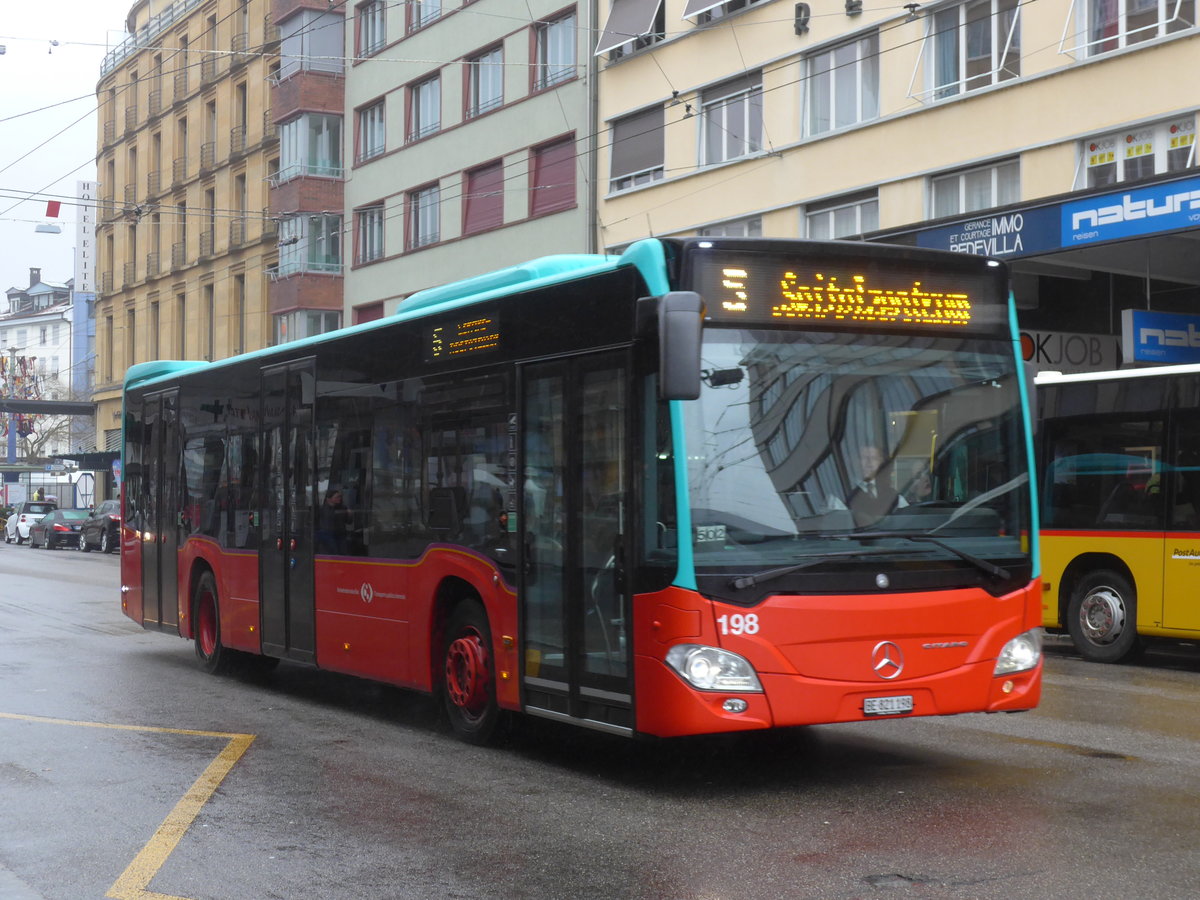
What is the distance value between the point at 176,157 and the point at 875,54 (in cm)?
3589

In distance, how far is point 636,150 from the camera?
31.8m

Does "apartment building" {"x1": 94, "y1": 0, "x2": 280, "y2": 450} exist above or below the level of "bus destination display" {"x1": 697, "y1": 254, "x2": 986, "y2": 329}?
above

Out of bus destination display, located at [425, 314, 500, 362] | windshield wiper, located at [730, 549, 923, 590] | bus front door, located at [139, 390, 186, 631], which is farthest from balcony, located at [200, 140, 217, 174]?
windshield wiper, located at [730, 549, 923, 590]

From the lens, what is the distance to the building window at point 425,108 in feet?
128

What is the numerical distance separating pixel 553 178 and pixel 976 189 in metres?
12.4

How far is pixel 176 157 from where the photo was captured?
5556 centimetres

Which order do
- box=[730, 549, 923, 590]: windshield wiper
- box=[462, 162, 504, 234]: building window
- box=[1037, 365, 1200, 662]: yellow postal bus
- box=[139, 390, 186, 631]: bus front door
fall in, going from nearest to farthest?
box=[730, 549, 923, 590]: windshield wiper → box=[1037, 365, 1200, 662]: yellow postal bus → box=[139, 390, 186, 631]: bus front door → box=[462, 162, 504, 234]: building window

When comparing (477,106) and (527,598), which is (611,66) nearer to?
(477,106)

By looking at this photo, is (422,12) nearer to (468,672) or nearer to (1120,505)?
(1120,505)

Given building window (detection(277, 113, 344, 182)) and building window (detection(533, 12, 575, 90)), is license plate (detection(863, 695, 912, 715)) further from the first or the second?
building window (detection(277, 113, 344, 182))

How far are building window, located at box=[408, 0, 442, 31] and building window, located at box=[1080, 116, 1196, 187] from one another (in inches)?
823

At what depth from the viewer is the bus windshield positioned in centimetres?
757

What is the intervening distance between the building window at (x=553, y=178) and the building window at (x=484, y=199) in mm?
1434

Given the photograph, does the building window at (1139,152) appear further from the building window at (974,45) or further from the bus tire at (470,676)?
the bus tire at (470,676)
